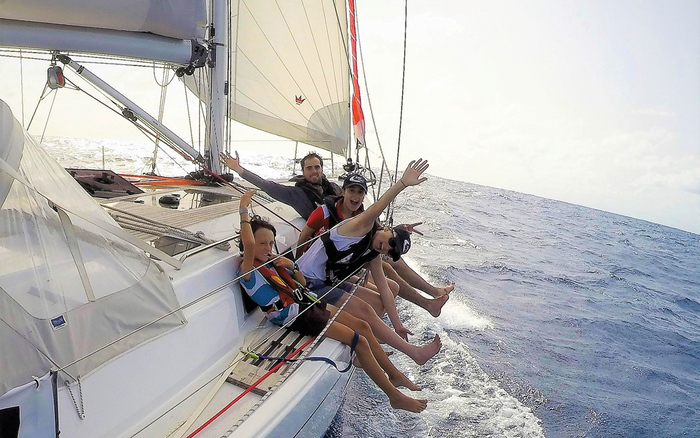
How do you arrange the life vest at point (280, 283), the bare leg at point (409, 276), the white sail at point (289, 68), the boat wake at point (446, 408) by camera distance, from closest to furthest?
1. the life vest at point (280, 283)
2. the boat wake at point (446, 408)
3. the bare leg at point (409, 276)
4. the white sail at point (289, 68)

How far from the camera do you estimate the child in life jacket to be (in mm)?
2260

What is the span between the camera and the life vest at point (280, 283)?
2.28m

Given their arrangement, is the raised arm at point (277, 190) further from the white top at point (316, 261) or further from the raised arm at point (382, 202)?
the raised arm at point (382, 202)

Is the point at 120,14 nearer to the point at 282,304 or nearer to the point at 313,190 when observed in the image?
the point at 313,190

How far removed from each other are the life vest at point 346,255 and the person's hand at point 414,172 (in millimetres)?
373

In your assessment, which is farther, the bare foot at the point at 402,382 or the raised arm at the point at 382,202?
the bare foot at the point at 402,382

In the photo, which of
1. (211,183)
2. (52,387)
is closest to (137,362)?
(52,387)

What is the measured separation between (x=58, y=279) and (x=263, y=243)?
0.99 meters

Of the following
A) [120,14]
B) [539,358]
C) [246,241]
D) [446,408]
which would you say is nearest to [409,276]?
[446,408]

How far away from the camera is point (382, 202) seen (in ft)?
7.17

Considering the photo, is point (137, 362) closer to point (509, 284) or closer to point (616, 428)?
point (616, 428)

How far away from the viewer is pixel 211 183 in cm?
435

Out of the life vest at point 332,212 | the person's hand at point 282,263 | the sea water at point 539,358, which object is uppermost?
the life vest at point 332,212

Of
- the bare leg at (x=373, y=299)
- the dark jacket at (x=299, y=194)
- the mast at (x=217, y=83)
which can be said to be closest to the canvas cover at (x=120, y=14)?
the mast at (x=217, y=83)
